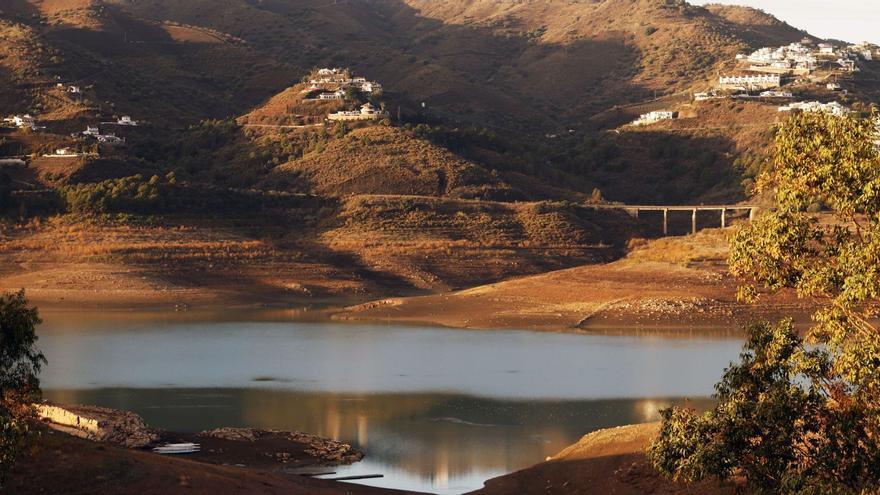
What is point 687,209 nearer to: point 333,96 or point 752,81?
point 333,96

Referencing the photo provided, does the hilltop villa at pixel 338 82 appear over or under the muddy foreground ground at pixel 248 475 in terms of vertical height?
over

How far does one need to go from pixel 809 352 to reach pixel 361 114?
112 metres

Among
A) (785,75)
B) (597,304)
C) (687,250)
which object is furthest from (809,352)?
(785,75)

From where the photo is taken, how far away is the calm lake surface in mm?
38375

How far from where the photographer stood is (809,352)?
70.8ft

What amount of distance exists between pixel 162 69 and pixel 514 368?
119595 mm

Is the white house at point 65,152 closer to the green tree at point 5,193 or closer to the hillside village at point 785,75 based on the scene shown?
the green tree at point 5,193

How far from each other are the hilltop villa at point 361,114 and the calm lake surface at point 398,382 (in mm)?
63430

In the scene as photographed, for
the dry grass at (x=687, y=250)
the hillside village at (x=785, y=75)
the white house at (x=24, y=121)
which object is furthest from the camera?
the hillside village at (x=785, y=75)

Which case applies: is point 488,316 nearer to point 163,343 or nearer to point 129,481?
point 163,343

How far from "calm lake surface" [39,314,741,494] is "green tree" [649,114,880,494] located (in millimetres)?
12650

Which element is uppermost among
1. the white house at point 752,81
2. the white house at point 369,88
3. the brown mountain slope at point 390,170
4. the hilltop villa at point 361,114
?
the white house at point 752,81

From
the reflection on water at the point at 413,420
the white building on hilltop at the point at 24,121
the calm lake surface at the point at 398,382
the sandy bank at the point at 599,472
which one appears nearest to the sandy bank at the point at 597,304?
the calm lake surface at the point at 398,382

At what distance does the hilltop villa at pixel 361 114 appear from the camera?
430ft
